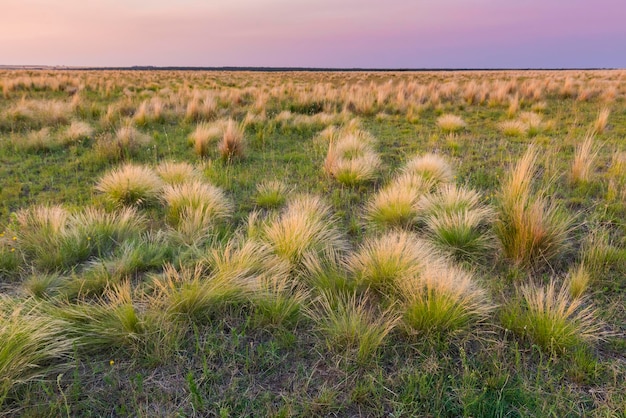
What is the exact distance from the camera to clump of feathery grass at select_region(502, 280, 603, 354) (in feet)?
6.68

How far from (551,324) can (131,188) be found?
4.23m

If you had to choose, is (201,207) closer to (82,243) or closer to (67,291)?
(82,243)

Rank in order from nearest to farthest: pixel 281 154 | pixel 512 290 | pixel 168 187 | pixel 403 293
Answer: pixel 403 293
pixel 512 290
pixel 168 187
pixel 281 154

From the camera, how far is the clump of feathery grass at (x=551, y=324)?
204cm

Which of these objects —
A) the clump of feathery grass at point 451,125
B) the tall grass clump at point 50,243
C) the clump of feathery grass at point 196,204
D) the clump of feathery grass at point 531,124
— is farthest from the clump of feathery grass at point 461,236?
the clump of feathery grass at point 531,124

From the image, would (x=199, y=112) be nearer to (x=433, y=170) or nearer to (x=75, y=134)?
(x=75, y=134)

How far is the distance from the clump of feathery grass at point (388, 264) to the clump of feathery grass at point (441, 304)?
0.12m

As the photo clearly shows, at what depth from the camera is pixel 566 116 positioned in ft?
32.7

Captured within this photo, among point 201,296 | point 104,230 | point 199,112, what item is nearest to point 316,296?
point 201,296

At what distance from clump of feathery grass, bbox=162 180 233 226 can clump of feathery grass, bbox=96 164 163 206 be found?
26 centimetres

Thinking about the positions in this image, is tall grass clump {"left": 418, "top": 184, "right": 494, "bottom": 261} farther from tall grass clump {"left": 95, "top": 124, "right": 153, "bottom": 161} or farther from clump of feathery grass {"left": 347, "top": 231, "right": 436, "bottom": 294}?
tall grass clump {"left": 95, "top": 124, "right": 153, "bottom": 161}

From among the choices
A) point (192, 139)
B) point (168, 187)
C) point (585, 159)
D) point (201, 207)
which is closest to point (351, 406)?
point (201, 207)

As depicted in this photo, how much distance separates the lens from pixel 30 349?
1854 mm

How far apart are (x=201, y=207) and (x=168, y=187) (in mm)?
1022
